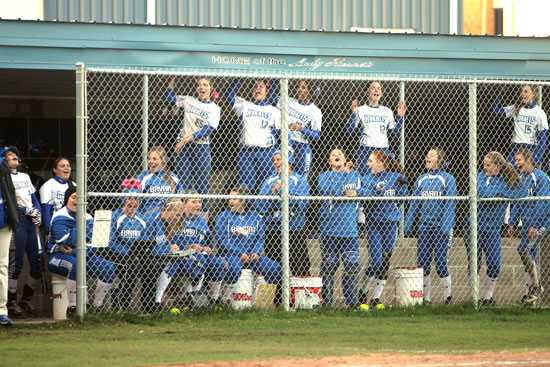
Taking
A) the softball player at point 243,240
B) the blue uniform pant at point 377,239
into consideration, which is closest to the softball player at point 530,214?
the blue uniform pant at point 377,239

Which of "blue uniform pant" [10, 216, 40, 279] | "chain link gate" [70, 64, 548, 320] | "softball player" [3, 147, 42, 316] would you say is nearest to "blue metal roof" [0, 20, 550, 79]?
"chain link gate" [70, 64, 548, 320]

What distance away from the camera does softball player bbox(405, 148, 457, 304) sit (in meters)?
11.0

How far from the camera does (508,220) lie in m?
11.4

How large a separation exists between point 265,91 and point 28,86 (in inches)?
203

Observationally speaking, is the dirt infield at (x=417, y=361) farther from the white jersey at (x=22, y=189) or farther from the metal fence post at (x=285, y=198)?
the white jersey at (x=22, y=189)

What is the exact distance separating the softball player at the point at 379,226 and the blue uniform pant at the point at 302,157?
1123 millimetres

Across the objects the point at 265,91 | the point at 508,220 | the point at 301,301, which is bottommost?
the point at 301,301

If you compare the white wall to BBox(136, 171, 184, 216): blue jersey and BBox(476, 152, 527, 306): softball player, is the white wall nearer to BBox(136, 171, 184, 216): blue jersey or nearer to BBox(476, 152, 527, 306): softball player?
BBox(136, 171, 184, 216): blue jersey

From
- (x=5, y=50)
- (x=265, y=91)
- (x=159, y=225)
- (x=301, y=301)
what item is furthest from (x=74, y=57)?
(x=301, y=301)

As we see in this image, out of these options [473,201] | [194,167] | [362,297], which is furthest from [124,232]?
A: [473,201]

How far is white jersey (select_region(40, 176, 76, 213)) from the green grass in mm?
2146

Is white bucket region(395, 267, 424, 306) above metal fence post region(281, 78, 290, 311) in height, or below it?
below

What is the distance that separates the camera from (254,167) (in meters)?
11.6

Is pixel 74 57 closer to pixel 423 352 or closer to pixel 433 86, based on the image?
pixel 433 86
